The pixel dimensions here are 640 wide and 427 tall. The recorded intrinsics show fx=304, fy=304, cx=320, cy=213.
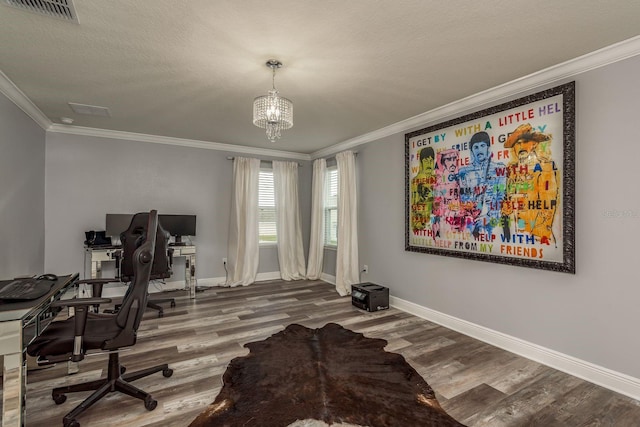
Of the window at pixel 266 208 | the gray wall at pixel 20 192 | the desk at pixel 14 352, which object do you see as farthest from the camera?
the window at pixel 266 208

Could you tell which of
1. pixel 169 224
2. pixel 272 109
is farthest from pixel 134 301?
pixel 169 224

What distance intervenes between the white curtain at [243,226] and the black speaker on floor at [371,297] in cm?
217

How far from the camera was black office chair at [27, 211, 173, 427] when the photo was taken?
1735 mm

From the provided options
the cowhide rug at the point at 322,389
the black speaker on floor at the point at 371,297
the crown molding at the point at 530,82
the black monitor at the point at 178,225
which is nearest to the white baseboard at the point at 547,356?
the black speaker on floor at the point at 371,297

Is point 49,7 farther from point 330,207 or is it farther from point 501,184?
point 330,207

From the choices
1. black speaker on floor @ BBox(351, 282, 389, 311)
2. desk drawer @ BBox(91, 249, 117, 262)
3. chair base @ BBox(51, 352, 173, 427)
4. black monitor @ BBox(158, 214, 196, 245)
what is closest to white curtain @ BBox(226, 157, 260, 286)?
black monitor @ BBox(158, 214, 196, 245)

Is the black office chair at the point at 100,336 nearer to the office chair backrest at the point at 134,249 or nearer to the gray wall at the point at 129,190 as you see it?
the office chair backrest at the point at 134,249

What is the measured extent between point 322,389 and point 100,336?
151 cm

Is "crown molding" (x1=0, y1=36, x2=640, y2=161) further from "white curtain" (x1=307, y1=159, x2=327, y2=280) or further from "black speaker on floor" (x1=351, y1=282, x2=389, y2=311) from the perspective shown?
"black speaker on floor" (x1=351, y1=282, x2=389, y2=311)

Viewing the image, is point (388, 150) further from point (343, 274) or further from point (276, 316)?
point (276, 316)

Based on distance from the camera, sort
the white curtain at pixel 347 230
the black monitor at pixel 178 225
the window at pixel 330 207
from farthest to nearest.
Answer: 1. the window at pixel 330 207
2. the white curtain at pixel 347 230
3. the black monitor at pixel 178 225

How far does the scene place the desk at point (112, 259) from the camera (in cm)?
407

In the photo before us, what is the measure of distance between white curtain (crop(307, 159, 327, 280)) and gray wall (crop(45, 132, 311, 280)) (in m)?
0.80

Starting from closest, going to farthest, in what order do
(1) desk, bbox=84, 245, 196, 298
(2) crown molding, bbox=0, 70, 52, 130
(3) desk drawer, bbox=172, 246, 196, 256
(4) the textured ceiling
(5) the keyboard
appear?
(5) the keyboard → (4) the textured ceiling → (2) crown molding, bbox=0, 70, 52, 130 → (1) desk, bbox=84, 245, 196, 298 → (3) desk drawer, bbox=172, 246, 196, 256
